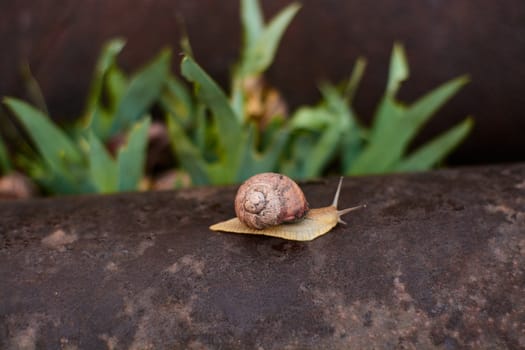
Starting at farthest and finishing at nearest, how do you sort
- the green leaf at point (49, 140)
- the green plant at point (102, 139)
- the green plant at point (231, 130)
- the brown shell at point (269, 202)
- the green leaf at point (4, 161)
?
1. the green leaf at point (4, 161)
2. the green leaf at point (49, 140)
3. the green plant at point (102, 139)
4. the green plant at point (231, 130)
5. the brown shell at point (269, 202)

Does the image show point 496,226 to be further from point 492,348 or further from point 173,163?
point 173,163

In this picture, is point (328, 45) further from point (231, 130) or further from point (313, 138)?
point (231, 130)

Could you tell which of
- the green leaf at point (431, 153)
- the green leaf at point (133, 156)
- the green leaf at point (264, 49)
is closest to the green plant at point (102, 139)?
the green leaf at point (133, 156)

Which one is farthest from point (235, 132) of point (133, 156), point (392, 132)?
point (392, 132)

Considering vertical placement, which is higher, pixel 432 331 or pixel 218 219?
pixel 218 219

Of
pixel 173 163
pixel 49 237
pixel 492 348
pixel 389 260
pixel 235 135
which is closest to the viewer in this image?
pixel 492 348

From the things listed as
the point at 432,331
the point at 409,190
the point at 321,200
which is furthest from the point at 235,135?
the point at 432,331

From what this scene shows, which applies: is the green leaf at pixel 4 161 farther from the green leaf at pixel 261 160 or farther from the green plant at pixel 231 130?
the green leaf at pixel 261 160

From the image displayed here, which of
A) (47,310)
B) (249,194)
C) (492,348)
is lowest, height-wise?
(492,348)
